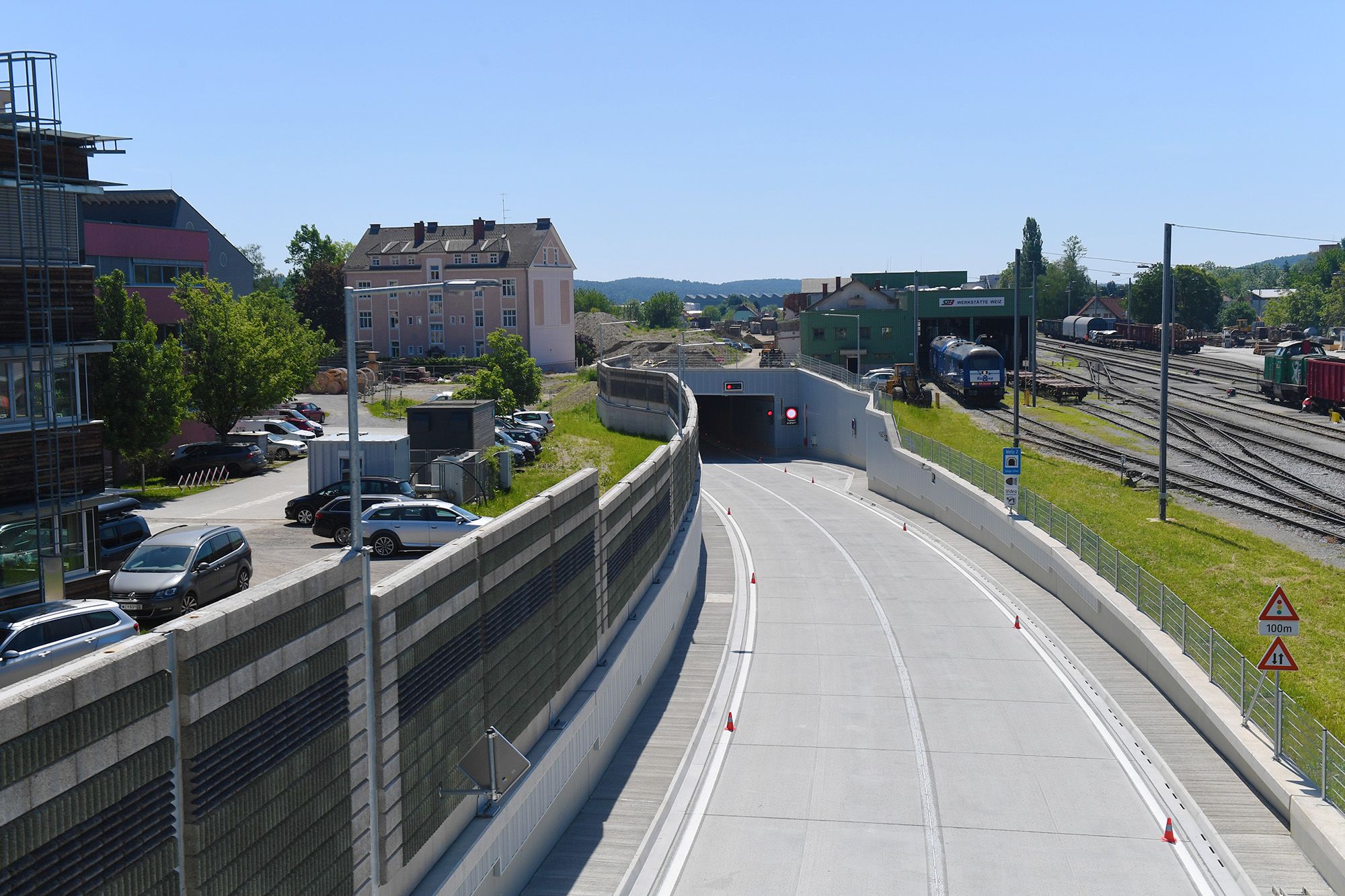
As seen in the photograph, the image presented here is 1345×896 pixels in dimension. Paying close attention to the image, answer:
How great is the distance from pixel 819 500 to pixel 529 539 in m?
33.9

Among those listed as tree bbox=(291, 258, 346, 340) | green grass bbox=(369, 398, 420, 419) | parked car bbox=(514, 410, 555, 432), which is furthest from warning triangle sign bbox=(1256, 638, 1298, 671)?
tree bbox=(291, 258, 346, 340)

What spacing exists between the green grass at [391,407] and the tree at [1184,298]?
342ft

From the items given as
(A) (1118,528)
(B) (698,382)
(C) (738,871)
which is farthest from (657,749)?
(B) (698,382)

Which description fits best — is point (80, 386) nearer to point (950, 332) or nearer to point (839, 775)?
point (839, 775)

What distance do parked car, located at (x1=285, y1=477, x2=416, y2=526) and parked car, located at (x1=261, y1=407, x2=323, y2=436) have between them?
23110 millimetres

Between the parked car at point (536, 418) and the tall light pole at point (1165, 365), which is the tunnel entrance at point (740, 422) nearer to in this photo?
the parked car at point (536, 418)

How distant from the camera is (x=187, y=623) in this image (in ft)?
25.4

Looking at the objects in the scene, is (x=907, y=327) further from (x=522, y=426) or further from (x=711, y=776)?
(x=711, y=776)

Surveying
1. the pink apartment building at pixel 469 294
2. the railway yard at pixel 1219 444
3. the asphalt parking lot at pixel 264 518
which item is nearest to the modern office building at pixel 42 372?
the asphalt parking lot at pixel 264 518

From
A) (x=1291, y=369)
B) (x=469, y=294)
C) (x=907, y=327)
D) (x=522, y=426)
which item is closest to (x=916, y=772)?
(x=522, y=426)

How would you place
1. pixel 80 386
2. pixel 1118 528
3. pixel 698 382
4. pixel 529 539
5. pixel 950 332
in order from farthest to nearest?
pixel 950 332 < pixel 698 382 < pixel 1118 528 < pixel 80 386 < pixel 529 539

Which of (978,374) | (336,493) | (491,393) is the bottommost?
(336,493)

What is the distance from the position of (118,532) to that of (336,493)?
825 centimetres

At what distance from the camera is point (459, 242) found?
11112 cm
